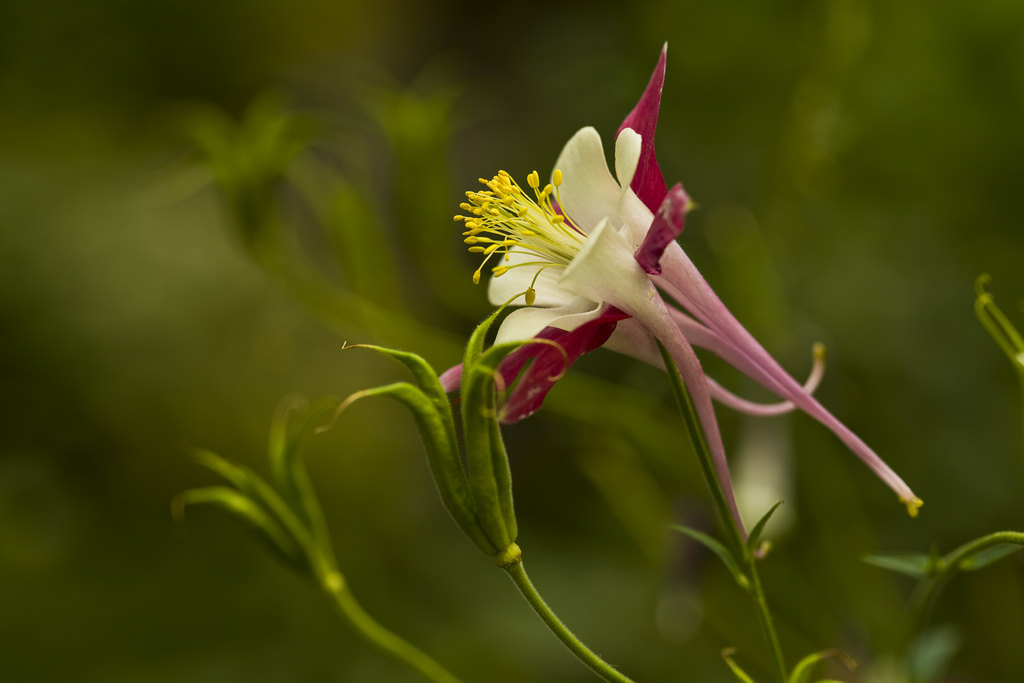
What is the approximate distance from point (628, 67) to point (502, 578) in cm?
83

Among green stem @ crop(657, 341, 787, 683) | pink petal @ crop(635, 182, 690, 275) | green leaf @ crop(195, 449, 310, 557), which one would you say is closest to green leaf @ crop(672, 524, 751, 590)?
green stem @ crop(657, 341, 787, 683)

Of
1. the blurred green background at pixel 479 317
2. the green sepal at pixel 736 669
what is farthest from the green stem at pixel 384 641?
the blurred green background at pixel 479 317

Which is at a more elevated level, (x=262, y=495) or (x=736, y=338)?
(x=736, y=338)

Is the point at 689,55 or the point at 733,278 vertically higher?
the point at 689,55

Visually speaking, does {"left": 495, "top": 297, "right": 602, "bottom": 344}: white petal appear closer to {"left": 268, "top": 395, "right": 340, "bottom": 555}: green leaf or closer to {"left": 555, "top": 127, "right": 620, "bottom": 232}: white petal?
{"left": 555, "top": 127, "right": 620, "bottom": 232}: white petal

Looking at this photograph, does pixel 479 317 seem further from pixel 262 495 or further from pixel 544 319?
pixel 544 319

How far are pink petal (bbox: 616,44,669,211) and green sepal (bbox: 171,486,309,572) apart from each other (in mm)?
265

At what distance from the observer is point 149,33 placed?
221 centimetres

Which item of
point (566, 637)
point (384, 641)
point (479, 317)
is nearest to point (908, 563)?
point (566, 637)

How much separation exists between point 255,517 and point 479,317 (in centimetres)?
54

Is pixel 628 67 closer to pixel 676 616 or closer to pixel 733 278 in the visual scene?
pixel 733 278

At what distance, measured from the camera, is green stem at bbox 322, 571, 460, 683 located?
1.70 feet

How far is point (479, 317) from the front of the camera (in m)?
1.05

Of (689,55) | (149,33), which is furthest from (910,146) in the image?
(149,33)
